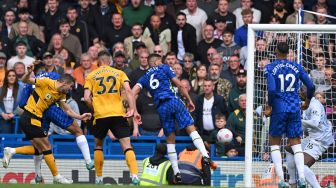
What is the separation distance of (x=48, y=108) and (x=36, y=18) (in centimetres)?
625

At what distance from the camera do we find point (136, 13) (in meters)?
26.6

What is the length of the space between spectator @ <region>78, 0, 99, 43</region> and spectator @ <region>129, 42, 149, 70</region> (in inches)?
44.3

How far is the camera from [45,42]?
1045 inches

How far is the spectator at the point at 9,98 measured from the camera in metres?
24.2

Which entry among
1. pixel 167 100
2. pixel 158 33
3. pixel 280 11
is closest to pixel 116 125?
pixel 167 100

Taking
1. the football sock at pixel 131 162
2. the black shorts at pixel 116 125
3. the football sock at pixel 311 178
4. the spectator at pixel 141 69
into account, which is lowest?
the football sock at pixel 311 178

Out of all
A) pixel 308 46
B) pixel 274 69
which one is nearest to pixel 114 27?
pixel 308 46

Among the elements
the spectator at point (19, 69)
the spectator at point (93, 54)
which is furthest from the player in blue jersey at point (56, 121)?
the spectator at point (93, 54)

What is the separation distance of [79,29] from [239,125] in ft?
14.7

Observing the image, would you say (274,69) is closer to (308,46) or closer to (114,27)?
(308,46)

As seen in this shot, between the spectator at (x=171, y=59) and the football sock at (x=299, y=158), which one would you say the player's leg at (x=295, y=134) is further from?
the spectator at (x=171, y=59)

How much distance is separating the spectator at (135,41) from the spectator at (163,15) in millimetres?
540

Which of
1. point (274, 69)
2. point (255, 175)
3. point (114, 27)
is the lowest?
point (255, 175)

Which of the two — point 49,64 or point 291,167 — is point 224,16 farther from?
point 291,167
